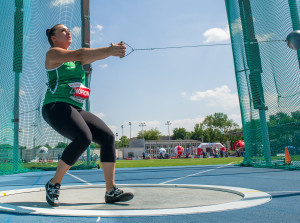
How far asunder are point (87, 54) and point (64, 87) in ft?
1.64

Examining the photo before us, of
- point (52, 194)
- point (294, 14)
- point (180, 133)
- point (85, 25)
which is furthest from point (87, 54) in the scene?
point (180, 133)

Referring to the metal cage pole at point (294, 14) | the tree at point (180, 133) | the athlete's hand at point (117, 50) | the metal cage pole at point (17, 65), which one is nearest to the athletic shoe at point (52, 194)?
the athlete's hand at point (117, 50)

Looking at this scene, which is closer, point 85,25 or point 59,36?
point 59,36

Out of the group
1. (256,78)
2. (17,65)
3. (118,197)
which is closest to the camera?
(118,197)

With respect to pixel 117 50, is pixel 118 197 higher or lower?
lower

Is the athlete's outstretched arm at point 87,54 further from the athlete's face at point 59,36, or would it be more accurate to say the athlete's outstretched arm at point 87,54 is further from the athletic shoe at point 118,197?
the athletic shoe at point 118,197

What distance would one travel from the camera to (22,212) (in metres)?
2.13

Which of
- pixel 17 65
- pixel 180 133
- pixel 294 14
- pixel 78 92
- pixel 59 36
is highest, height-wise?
pixel 180 133

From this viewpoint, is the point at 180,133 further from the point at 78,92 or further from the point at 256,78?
the point at 78,92

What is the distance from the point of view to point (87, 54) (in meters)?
2.48

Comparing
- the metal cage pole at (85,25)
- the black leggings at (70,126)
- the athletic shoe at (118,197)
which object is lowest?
the athletic shoe at (118,197)

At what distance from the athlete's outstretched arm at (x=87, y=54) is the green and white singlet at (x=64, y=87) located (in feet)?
0.53

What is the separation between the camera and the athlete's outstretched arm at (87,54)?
241 cm

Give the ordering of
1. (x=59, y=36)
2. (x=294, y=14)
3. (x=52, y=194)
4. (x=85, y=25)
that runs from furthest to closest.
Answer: (x=85, y=25) < (x=294, y=14) < (x=59, y=36) < (x=52, y=194)
